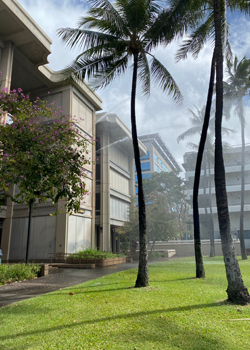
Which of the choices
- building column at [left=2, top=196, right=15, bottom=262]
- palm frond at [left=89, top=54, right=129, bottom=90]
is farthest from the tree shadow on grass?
building column at [left=2, top=196, right=15, bottom=262]

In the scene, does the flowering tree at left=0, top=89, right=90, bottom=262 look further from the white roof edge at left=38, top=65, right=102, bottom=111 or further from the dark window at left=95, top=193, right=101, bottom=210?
the dark window at left=95, top=193, right=101, bottom=210

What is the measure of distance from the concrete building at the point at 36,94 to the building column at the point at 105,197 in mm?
4888

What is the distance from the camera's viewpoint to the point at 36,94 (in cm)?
2778

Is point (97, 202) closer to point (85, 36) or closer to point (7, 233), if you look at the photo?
point (7, 233)

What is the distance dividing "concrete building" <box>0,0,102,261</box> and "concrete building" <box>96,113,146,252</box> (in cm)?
502

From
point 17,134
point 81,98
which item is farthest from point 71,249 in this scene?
point 17,134

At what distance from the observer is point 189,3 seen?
34.2ft

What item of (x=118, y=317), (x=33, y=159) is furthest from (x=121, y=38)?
(x=118, y=317)

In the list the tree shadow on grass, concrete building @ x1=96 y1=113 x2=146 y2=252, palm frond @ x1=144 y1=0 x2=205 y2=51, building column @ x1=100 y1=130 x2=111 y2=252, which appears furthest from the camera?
concrete building @ x1=96 y1=113 x2=146 y2=252

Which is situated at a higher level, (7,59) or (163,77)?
Answer: (7,59)

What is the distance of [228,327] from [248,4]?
10.9 m

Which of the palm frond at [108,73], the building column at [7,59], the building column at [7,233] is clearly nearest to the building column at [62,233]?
the building column at [7,233]

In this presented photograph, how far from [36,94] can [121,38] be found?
18.9 metres

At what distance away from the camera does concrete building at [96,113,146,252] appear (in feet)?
109
